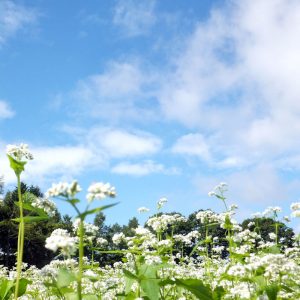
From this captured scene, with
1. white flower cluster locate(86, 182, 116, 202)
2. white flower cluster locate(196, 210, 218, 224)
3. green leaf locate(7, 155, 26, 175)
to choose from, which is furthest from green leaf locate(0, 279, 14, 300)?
white flower cluster locate(196, 210, 218, 224)

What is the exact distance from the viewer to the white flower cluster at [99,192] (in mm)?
3838

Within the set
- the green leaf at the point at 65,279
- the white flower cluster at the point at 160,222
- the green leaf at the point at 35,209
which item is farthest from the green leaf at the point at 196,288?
the white flower cluster at the point at 160,222

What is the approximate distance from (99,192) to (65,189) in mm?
323

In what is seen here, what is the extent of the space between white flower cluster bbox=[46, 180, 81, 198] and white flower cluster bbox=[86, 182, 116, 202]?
183mm

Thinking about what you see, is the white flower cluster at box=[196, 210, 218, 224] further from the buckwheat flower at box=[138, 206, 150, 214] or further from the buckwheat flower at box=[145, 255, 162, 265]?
the buckwheat flower at box=[145, 255, 162, 265]

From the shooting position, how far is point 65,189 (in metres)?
3.69

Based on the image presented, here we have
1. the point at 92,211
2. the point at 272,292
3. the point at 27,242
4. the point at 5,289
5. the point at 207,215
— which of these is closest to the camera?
the point at 92,211

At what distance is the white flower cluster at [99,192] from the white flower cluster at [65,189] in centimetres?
18

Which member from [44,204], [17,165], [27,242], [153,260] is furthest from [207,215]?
[27,242]

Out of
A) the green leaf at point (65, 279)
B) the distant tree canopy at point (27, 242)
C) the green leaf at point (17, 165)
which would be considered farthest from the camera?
the distant tree canopy at point (27, 242)

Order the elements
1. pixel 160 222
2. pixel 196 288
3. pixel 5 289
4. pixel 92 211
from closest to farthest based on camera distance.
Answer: pixel 92 211
pixel 196 288
pixel 5 289
pixel 160 222

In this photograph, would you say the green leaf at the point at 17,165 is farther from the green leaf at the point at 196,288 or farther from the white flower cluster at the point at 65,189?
the green leaf at the point at 196,288

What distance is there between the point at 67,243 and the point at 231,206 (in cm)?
775

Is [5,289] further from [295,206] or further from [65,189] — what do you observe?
[295,206]
